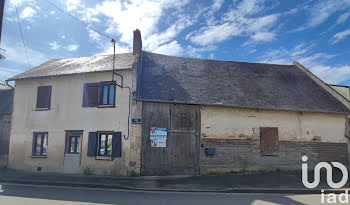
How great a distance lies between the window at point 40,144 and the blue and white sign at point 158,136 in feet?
21.0

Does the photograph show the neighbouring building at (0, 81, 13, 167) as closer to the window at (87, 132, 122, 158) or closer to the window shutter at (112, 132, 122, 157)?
the window at (87, 132, 122, 158)

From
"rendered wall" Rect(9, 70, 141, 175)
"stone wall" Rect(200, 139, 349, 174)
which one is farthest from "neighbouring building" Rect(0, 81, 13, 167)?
"stone wall" Rect(200, 139, 349, 174)

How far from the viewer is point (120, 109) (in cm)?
1195

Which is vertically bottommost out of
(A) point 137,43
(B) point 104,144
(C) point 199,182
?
(C) point 199,182

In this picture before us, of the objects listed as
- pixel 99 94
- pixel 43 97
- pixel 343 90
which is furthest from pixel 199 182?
pixel 343 90

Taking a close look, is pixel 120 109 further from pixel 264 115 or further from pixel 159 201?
pixel 264 115

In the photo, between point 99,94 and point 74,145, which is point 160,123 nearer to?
point 99,94

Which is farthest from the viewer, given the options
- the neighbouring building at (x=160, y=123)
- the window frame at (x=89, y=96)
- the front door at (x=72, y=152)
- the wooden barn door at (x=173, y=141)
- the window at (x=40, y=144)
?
the window at (x=40, y=144)

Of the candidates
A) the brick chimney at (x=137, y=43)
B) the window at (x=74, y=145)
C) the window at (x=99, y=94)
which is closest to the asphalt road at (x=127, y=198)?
the window at (x=74, y=145)

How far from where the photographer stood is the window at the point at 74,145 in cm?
1241

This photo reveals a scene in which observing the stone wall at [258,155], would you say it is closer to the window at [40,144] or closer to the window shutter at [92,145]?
the window shutter at [92,145]

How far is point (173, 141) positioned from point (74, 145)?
5529 mm

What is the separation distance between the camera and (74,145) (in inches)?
492

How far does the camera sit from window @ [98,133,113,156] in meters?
11.9
